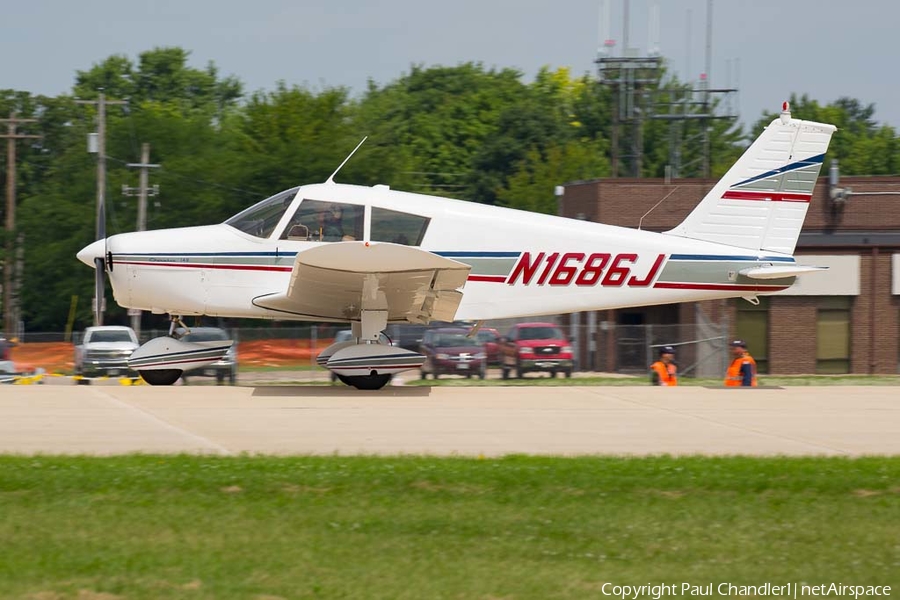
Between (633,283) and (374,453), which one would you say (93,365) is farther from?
(374,453)

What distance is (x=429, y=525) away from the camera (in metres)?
6.54

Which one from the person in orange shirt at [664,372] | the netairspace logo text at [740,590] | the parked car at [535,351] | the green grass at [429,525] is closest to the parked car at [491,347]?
the parked car at [535,351]

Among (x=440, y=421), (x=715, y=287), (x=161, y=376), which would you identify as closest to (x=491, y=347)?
(x=715, y=287)

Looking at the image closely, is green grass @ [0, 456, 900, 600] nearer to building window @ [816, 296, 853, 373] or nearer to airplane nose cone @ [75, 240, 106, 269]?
airplane nose cone @ [75, 240, 106, 269]

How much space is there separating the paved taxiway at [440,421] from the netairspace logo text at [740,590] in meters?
3.22

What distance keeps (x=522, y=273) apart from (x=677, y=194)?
50.4ft

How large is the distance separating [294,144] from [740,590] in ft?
112

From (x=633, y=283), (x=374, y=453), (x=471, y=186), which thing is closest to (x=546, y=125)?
(x=471, y=186)

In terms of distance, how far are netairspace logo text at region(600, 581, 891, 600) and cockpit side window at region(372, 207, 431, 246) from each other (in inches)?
302

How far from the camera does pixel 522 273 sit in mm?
13461

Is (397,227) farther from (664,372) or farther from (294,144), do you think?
(294,144)

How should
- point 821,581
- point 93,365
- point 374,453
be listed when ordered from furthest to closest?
1. point 93,365
2. point 374,453
3. point 821,581

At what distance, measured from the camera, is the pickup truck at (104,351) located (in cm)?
2359

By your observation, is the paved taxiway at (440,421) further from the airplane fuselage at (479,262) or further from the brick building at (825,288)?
the brick building at (825,288)
